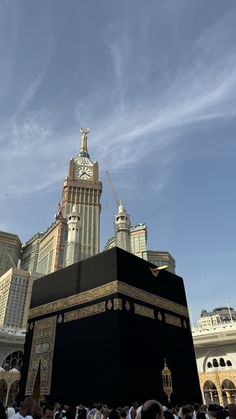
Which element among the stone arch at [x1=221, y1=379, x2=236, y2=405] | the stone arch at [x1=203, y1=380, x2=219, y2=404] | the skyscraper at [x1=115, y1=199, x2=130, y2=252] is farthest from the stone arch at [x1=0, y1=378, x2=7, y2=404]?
the skyscraper at [x1=115, y1=199, x2=130, y2=252]

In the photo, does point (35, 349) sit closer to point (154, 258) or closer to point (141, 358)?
point (141, 358)

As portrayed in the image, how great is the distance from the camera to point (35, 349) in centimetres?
1186

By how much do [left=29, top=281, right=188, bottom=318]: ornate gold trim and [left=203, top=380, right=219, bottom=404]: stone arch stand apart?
45.4 feet

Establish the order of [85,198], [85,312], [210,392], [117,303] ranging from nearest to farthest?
[117,303] < [85,312] < [210,392] < [85,198]

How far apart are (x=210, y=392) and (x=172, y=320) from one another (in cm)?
1503

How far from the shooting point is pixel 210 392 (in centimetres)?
2327

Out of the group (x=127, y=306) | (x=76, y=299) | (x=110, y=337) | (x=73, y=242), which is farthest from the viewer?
(x=73, y=242)

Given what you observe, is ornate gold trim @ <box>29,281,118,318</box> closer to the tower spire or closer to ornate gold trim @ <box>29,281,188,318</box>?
ornate gold trim @ <box>29,281,188,318</box>

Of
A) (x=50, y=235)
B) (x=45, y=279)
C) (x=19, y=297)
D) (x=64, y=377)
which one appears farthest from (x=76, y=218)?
(x=64, y=377)

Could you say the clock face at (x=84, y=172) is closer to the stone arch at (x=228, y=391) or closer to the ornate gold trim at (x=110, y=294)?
the stone arch at (x=228, y=391)

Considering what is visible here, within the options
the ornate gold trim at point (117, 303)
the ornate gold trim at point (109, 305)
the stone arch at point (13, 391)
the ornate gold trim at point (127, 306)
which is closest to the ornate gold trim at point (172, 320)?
the ornate gold trim at point (127, 306)

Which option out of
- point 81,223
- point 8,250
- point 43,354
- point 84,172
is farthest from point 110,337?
point 8,250

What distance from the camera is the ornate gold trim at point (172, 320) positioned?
1174 centimetres

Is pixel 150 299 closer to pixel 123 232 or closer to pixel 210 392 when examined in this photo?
pixel 210 392
